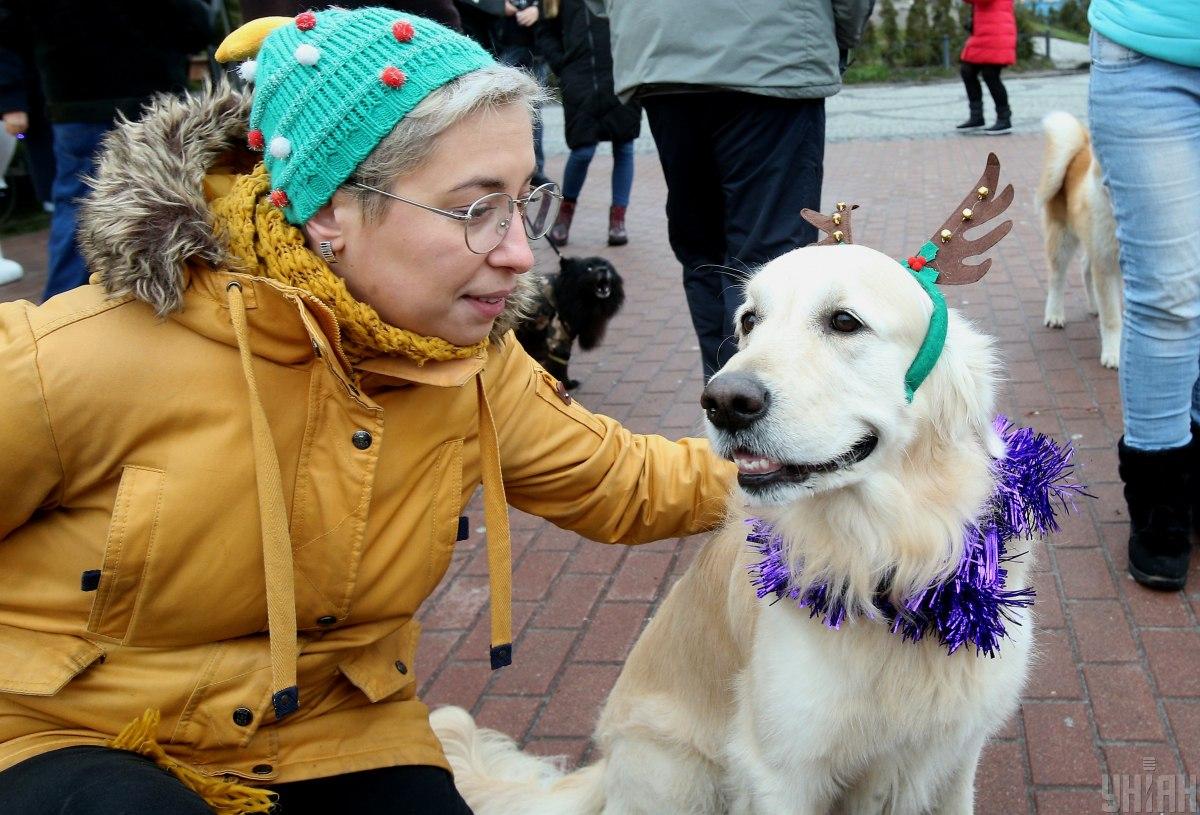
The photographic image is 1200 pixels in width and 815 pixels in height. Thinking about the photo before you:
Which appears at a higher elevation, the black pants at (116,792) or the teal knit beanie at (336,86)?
the teal knit beanie at (336,86)

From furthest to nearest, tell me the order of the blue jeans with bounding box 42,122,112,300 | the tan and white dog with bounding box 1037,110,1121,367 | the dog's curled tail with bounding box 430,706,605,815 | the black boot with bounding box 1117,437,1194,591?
1. the tan and white dog with bounding box 1037,110,1121,367
2. the blue jeans with bounding box 42,122,112,300
3. the black boot with bounding box 1117,437,1194,591
4. the dog's curled tail with bounding box 430,706,605,815

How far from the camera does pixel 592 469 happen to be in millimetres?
2242

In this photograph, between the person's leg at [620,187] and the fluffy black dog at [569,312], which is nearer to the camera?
the fluffy black dog at [569,312]

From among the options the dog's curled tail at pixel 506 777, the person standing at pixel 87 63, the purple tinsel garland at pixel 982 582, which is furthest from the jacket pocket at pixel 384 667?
the person standing at pixel 87 63

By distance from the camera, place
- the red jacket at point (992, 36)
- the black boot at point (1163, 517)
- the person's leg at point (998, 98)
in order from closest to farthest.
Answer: the black boot at point (1163, 517) < the red jacket at point (992, 36) < the person's leg at point (998, 98)

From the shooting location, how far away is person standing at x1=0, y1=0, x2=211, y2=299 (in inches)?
173

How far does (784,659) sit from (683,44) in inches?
83.1

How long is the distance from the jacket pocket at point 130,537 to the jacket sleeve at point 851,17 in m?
2.53

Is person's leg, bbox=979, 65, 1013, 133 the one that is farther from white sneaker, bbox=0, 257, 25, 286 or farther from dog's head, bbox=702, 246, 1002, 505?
dog's head, bbox=702, 246, 1002, 505

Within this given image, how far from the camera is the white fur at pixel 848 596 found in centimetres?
183

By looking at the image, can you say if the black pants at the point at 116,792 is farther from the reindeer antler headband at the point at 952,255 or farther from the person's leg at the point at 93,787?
the reindeer antler headband at the point at 952,255

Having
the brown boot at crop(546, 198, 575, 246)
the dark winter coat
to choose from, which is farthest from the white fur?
the brown boot at crop(546, 198, 575, 246)

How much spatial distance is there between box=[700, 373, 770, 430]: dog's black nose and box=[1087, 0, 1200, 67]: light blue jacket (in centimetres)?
174

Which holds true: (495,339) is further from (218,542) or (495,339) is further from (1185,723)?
(1185,723)
